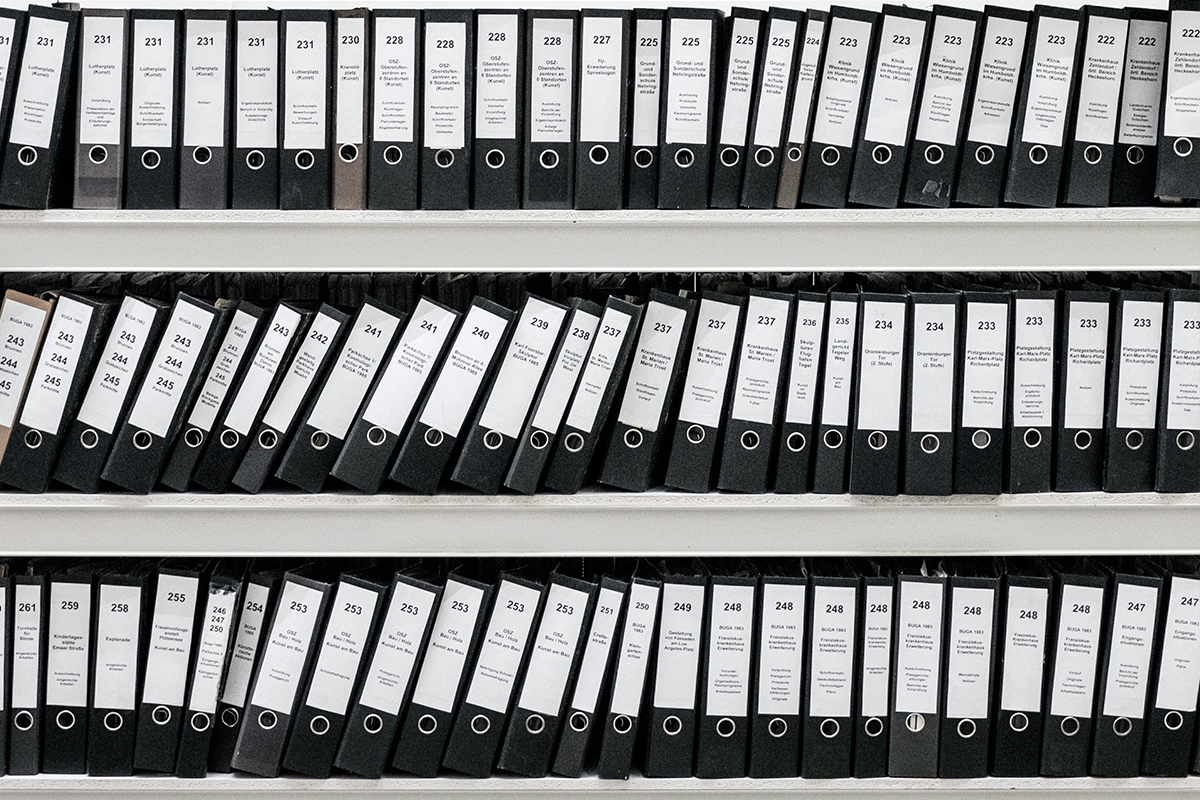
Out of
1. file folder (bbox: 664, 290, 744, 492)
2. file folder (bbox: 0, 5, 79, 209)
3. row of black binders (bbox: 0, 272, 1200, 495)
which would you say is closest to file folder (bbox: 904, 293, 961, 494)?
row of black binders (bbox: 0, 272, 1200, 495)

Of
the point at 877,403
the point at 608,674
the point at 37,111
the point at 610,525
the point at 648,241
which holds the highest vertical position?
the point at 37,111

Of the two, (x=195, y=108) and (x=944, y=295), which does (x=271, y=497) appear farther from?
(x=944, y=295)

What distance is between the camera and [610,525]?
4.09 ft

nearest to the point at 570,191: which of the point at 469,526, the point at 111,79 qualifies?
the point at 469,526

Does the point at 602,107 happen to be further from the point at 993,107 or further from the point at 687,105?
the point at 993,107

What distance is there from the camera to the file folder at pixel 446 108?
120 cm

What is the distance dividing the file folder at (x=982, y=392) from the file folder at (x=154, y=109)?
1.03 meters

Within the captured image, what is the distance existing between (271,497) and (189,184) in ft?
1.34

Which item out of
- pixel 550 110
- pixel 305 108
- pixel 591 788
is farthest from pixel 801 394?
pixel 305 108

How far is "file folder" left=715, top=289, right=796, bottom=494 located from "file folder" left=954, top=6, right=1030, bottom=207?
281 millimetres

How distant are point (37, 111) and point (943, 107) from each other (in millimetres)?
1144

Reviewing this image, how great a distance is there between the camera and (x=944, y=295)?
4.02 ft

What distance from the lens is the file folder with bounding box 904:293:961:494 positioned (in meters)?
1.23

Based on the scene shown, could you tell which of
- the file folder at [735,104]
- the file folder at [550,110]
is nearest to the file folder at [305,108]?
the file folder at [550,110]
